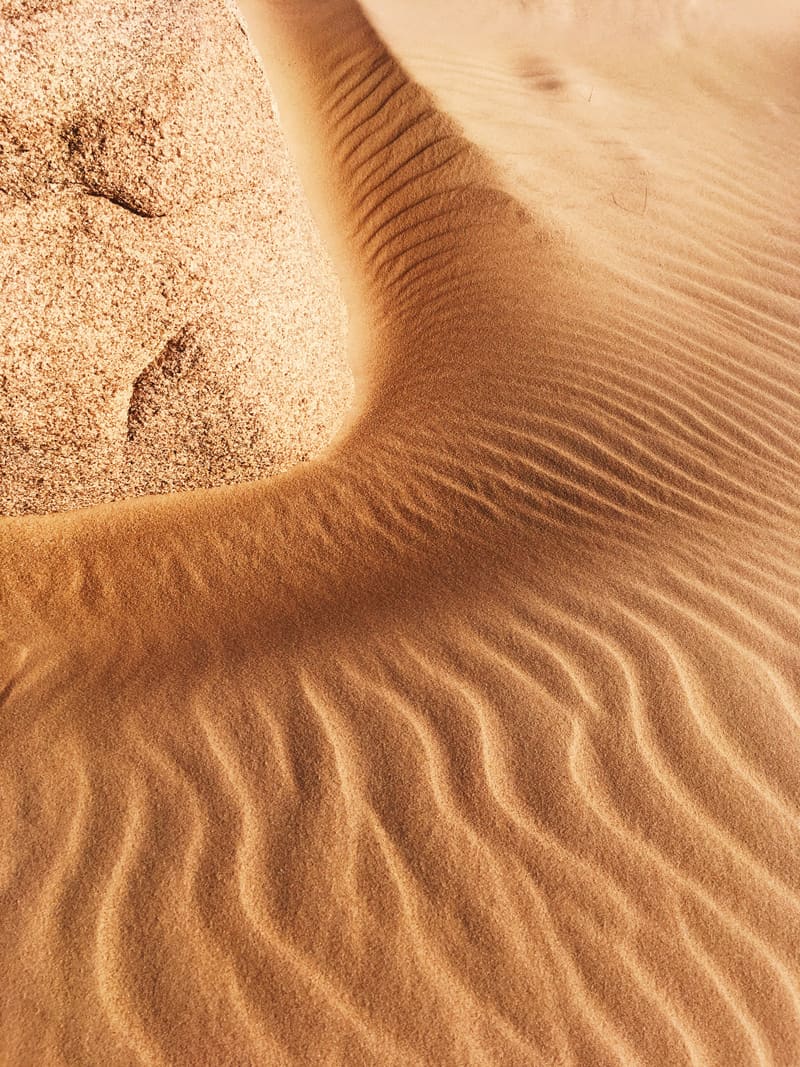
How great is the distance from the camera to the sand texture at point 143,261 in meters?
2.31

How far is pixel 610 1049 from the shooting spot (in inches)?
69.5

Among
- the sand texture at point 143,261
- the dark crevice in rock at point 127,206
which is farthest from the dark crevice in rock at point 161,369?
the dark crevice in rock at point 127,206

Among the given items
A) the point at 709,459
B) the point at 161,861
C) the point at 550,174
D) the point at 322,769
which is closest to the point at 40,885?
the point at 161,861

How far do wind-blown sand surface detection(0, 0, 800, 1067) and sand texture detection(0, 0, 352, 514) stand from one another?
0.75ft

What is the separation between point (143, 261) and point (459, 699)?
65.8 inches

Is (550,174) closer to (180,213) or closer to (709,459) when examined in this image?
(709,459)

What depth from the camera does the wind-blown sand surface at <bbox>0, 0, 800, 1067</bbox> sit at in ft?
5.97

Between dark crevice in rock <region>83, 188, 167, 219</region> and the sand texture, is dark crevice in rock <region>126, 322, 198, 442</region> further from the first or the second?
dark crevice in rock <region>83, 188, 167, 219</region>

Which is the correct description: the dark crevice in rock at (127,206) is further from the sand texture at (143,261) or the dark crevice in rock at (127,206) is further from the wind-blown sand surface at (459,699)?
the wind-blown sand surface at (459,699)

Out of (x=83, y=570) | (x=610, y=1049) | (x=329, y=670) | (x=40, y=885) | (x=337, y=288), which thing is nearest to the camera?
(x=610, y=1049)

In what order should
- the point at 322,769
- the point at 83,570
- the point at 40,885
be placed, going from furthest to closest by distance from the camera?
the point at 83,570 < the point at 322,769 < the point at 40,885

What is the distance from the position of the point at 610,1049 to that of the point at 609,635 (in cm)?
113

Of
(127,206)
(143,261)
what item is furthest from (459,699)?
(127,206)

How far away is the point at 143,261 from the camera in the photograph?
Result: 99.2 inches
